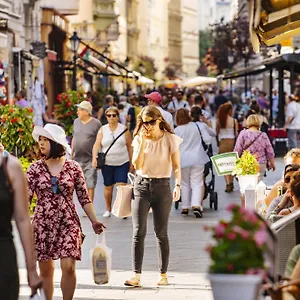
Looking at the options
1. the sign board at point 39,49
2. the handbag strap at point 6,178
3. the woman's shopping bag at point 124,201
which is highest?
Answer: the sign board at point 39,49

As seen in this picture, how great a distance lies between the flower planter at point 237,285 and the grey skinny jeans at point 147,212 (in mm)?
6349

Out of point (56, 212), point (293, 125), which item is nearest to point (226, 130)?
point (293, 125)

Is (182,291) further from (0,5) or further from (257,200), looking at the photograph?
(0,5)

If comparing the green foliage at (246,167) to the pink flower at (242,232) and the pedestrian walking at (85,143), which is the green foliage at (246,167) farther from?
the pink flower at (242,232)

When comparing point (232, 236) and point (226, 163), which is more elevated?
point (232, 236)

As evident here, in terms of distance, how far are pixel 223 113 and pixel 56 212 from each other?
13.0m

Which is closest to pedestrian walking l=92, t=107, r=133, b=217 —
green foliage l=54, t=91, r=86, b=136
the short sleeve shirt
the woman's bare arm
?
the short sleeve shirt

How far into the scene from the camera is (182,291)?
11.5 metres

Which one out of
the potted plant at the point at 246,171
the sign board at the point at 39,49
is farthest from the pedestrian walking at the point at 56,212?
the sign board at the point at 39,49

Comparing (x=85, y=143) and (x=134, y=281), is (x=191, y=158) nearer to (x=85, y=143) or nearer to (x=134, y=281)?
(x=85, y=143)

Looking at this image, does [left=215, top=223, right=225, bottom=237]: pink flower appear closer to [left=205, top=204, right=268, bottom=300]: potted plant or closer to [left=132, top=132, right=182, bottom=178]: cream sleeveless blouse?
[left=205, top=204, right=268, bottom=300]: potted plant

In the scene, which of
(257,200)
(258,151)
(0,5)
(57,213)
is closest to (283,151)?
(0,5)

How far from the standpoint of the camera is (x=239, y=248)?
5.23 metres

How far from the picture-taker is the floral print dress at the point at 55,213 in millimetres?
9484
